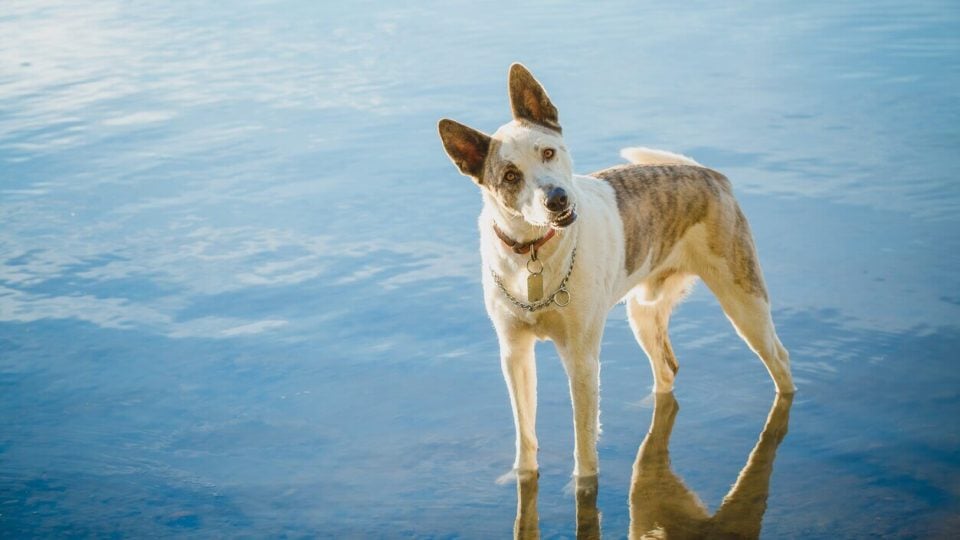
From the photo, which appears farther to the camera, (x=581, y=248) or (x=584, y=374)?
(x=584, y=374)

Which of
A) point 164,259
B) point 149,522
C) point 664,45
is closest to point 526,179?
point 149,522

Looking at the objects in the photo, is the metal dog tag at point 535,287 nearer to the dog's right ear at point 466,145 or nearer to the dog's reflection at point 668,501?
the dog's right ear at point 466,145

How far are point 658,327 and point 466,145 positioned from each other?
154 centimetres

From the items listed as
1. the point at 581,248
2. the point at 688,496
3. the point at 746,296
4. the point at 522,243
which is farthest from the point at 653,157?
the point at 688,496

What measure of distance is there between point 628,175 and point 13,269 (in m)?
4.28

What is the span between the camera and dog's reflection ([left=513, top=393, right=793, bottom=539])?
14.4 ft

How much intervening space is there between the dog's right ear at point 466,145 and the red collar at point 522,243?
210 millimetres

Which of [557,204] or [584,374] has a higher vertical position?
[557,204]

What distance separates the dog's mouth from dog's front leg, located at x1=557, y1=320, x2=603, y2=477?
54 centimetres

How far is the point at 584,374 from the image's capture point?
450 centimetres

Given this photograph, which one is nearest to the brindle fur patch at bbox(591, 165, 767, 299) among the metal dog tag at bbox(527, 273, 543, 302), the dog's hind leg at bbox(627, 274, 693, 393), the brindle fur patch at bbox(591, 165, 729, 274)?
the brindle fur patch at bbox(591, 165, 729, 274)

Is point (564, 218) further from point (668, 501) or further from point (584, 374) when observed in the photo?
point (668, 501)

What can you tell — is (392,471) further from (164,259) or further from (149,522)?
(164,259)

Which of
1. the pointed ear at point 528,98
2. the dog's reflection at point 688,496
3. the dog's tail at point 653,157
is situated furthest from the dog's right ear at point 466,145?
the dog's reflection at point 688,496
